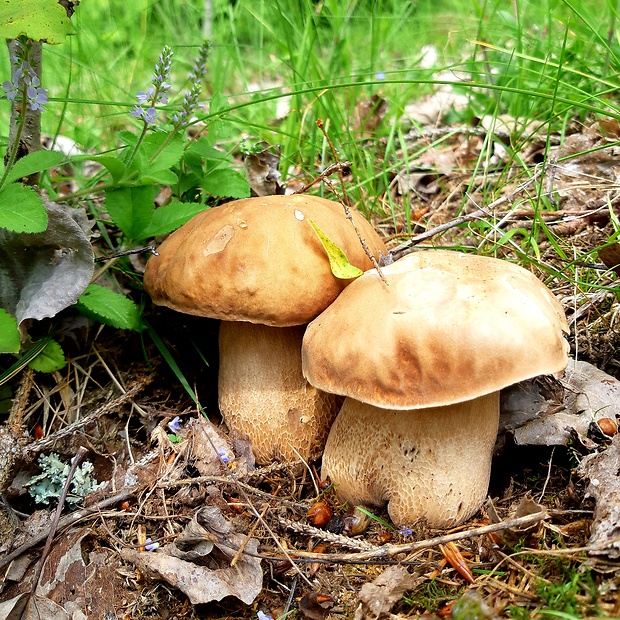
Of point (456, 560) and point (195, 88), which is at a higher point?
point (195, 88)

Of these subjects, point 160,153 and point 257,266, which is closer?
point 257,266

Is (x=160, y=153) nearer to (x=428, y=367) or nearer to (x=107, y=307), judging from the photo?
(x=107, y=307)

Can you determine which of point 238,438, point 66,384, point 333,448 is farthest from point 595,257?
point 66,384

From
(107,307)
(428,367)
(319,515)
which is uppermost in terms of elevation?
(428,367)

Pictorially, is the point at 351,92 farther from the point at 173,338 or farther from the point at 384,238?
the point at 173,338

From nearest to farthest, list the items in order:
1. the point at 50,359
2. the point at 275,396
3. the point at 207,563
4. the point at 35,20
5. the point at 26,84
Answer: the point at 35,20 → the point at 26,84 → the point at 207,563 → the point at 50,359 → the point at 275,396

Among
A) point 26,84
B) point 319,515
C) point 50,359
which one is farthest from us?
point 50,359

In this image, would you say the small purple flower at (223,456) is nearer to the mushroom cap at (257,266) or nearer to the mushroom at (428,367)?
the mushroom at (428,367)

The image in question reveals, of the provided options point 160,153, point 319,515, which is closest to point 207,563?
point 319,515
